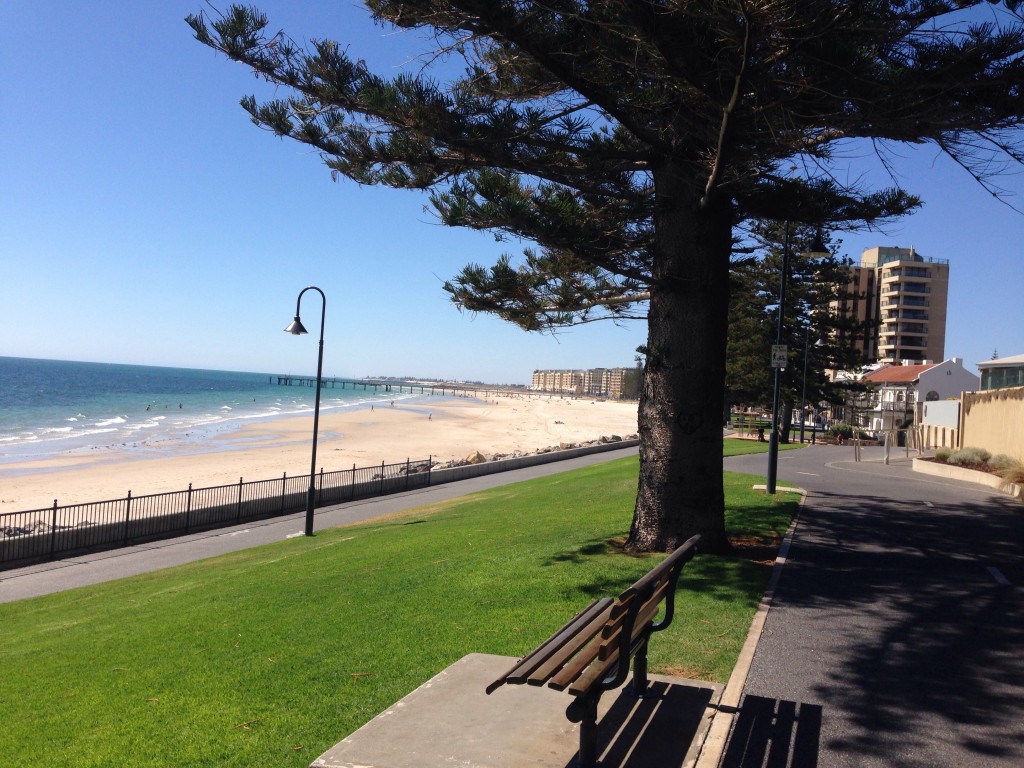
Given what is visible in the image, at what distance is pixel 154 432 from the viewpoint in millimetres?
53281

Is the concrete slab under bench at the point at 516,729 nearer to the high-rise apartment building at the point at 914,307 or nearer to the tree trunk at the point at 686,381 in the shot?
the tree trunk at the point at 686,381

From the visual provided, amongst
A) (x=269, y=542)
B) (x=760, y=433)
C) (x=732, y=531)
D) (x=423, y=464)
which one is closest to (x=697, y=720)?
(x=732, y=531)

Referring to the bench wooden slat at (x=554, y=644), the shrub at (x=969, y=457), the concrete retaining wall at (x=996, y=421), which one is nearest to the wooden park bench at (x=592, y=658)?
the bench wooden slat at (x=554, y=644)

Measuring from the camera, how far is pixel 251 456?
39.2 meters

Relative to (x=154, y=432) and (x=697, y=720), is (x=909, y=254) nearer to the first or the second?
(x=154, y=432)

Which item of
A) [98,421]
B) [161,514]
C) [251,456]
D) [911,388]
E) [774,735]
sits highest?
[911,388]

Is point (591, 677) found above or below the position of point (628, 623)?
below

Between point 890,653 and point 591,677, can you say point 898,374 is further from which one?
point 591,677

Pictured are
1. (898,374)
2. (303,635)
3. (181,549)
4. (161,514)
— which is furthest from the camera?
(898,374)

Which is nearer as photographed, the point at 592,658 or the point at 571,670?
the point at 571,670

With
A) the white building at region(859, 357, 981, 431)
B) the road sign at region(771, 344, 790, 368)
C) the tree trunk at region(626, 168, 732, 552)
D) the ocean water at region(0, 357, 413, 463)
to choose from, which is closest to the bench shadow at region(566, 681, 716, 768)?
the tree trunk at region(626, 168, 732, 552)

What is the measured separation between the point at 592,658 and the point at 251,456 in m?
38.2

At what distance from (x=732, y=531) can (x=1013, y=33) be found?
6352mm

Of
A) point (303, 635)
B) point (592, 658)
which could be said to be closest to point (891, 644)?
point (592, 658)
